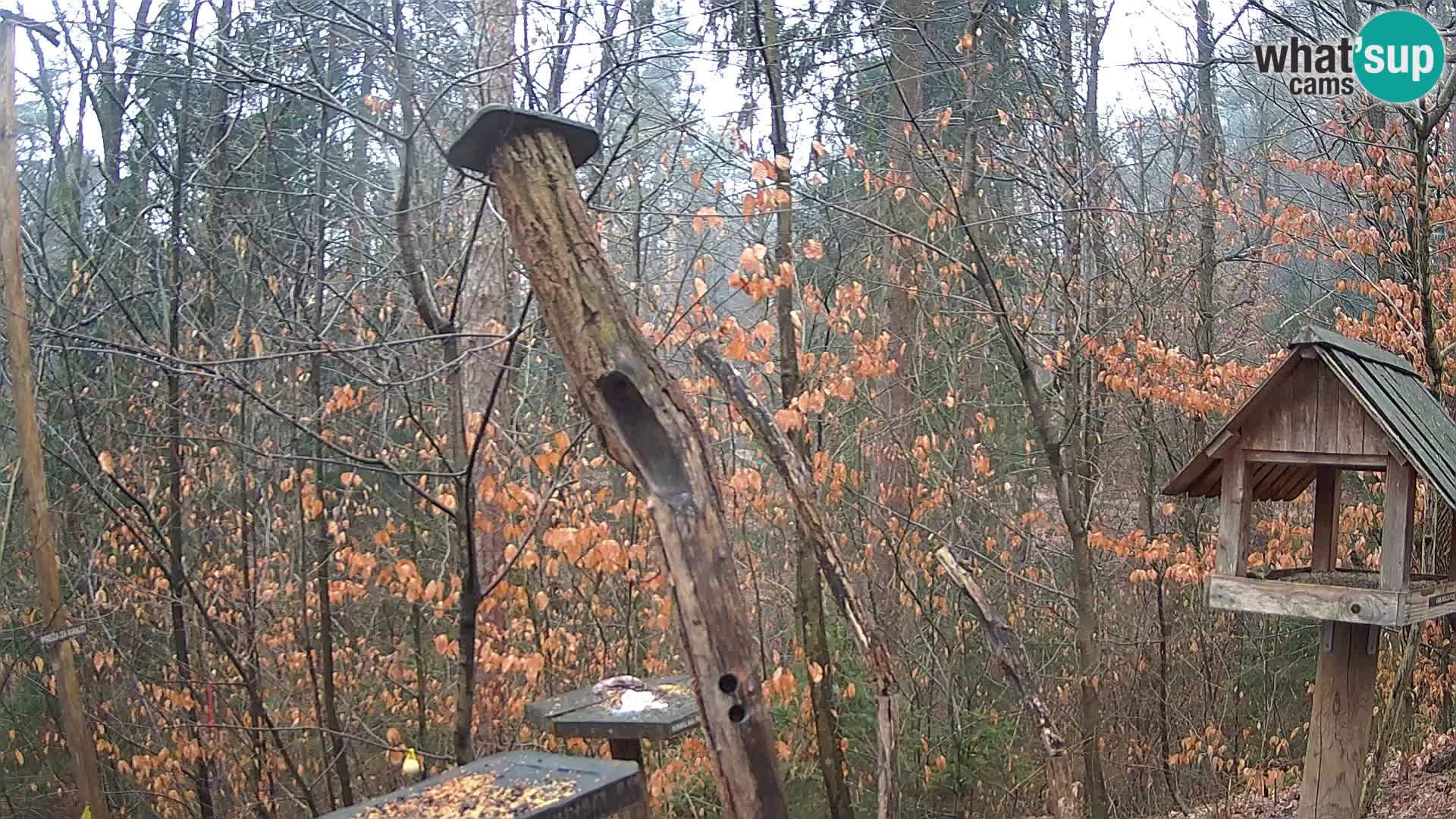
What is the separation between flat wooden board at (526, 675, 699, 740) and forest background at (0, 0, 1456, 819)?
4.11 feet

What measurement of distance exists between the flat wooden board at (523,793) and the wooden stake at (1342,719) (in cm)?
263

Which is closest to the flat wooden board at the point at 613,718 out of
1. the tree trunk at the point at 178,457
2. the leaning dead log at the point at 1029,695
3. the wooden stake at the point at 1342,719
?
the leaning dead log at the point at 1029,695

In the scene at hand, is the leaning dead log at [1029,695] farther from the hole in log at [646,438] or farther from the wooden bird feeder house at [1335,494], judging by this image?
the hole in log at [646,438]

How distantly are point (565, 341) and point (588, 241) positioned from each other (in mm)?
301

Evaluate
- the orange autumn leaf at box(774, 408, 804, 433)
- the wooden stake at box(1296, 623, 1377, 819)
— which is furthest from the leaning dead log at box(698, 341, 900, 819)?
the wooden stake at box(1296, 623, 1377, 819)

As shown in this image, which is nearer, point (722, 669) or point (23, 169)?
point (722, 669)

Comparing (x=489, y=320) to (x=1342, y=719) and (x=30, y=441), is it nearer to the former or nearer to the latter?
(x=30, y=441)

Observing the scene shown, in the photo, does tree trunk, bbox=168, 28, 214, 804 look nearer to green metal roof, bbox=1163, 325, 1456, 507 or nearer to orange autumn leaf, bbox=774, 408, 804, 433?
orange autumn leaf, bbox=774, 408, 804, 433

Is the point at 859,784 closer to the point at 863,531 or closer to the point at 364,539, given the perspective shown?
the point at 863,531

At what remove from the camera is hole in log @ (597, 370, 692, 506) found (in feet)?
10.0

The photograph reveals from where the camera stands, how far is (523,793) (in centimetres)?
293

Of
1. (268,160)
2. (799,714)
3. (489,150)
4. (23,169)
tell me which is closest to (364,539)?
(268,160)

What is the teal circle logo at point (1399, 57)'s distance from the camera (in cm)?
563

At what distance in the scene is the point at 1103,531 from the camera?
28.0 feet
